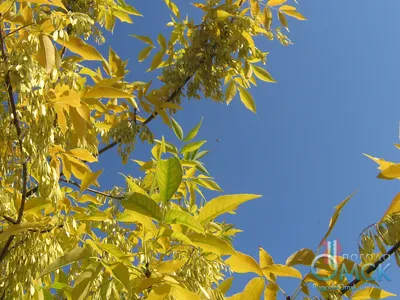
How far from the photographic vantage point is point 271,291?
3.18 feet

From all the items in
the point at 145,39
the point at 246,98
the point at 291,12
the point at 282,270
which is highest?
the point at 145,39

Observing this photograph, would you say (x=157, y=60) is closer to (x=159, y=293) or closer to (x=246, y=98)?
(x=246, y=98)

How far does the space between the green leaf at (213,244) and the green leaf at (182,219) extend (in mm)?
77

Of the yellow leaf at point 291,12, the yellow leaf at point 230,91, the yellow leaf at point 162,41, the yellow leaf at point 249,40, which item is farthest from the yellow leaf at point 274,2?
the yellow leaf at point 162,41

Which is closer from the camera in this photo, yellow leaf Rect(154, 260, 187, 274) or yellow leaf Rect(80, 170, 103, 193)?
yellow leaf Rect(154, 260, 187, 274)

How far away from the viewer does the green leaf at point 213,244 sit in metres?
0.78

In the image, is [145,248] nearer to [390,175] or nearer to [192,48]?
[390,175]

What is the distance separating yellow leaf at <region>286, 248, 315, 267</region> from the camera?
91cm

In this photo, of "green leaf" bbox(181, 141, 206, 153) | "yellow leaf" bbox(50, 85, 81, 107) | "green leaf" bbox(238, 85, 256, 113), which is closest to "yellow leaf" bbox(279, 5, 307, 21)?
"green leaf" bbox(238, 85, 256, 113)

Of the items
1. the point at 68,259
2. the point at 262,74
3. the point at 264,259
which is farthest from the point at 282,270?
the point at 262,74

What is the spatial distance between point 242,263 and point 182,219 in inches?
9.2

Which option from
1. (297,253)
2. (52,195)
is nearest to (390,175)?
(297,253)

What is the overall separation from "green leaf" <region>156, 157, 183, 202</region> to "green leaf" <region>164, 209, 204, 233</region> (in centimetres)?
3

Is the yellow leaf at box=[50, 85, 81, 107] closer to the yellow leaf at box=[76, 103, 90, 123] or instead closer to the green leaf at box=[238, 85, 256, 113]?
the yellow leaf at box=[76, 103, 90, 123]
